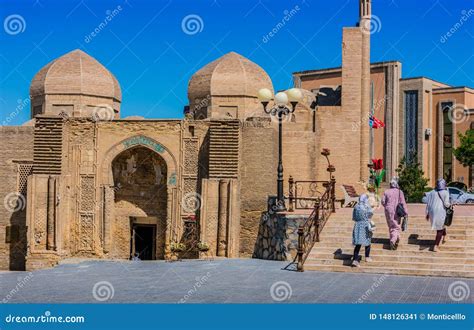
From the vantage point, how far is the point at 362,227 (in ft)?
43.9

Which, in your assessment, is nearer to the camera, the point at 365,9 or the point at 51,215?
the point at 51,215

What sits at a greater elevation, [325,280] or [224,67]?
[224,67]

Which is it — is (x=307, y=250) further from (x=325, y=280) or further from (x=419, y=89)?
(x=419, y=89)

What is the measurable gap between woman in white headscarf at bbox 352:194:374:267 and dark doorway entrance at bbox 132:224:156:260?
1014cm

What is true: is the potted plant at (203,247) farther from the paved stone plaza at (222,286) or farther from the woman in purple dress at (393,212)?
the woman in purple dress at (393,212)

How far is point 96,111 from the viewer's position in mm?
26266

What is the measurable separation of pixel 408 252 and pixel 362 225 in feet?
3.93

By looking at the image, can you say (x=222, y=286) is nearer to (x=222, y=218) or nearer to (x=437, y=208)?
(x=437, y=208)

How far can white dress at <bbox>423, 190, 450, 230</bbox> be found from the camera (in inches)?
537

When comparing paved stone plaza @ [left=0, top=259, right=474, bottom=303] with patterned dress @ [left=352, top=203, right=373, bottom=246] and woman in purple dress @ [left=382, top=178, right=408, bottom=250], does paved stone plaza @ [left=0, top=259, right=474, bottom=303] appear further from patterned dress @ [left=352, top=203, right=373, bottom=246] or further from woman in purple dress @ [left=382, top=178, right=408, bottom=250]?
woman in purple dress @ [left=382, top=178, right=408, bottom=250]

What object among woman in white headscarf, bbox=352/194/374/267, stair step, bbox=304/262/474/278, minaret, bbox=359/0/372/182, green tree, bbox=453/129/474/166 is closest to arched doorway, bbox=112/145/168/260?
minaret, bbox=359/0/372/182

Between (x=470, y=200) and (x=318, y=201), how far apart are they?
12.4 meters

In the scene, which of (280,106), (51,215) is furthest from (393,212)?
(51,215)

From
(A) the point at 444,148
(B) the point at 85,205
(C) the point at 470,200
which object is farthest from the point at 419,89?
(B) the point at 85,205
